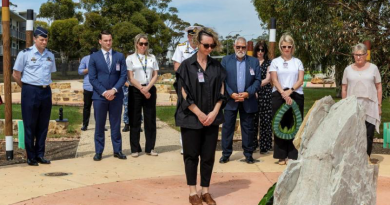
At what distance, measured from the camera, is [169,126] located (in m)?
13.7

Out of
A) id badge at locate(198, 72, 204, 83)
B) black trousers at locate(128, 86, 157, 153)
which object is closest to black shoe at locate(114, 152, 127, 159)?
black trousers at locate(128, 86, 157, 153)

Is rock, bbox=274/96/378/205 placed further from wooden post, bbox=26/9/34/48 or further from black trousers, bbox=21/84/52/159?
wooden post, bbox=26/9/34/48

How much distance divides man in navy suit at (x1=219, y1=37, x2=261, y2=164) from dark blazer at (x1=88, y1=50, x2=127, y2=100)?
5.22ft

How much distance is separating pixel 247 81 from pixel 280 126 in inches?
31.7

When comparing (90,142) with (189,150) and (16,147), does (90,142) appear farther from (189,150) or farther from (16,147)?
(189,150)

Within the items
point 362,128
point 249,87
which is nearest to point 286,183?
point 362,128

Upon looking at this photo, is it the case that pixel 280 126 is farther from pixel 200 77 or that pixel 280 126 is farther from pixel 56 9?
→ pixel 56 9

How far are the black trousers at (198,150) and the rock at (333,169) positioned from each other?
1674 millimetres

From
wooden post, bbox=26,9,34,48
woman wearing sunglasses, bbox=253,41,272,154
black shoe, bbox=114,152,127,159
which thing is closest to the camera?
wooden post, bbox=26,9,34,48

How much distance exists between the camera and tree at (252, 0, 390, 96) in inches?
531

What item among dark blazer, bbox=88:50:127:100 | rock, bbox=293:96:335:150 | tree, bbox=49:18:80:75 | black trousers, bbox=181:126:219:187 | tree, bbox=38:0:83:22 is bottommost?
black trousers, bbox=181:126:219:187

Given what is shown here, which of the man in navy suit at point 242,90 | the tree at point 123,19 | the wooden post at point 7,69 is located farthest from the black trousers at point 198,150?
the tree at point 123,19

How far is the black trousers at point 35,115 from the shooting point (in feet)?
25.3

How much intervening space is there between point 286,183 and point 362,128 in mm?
745
